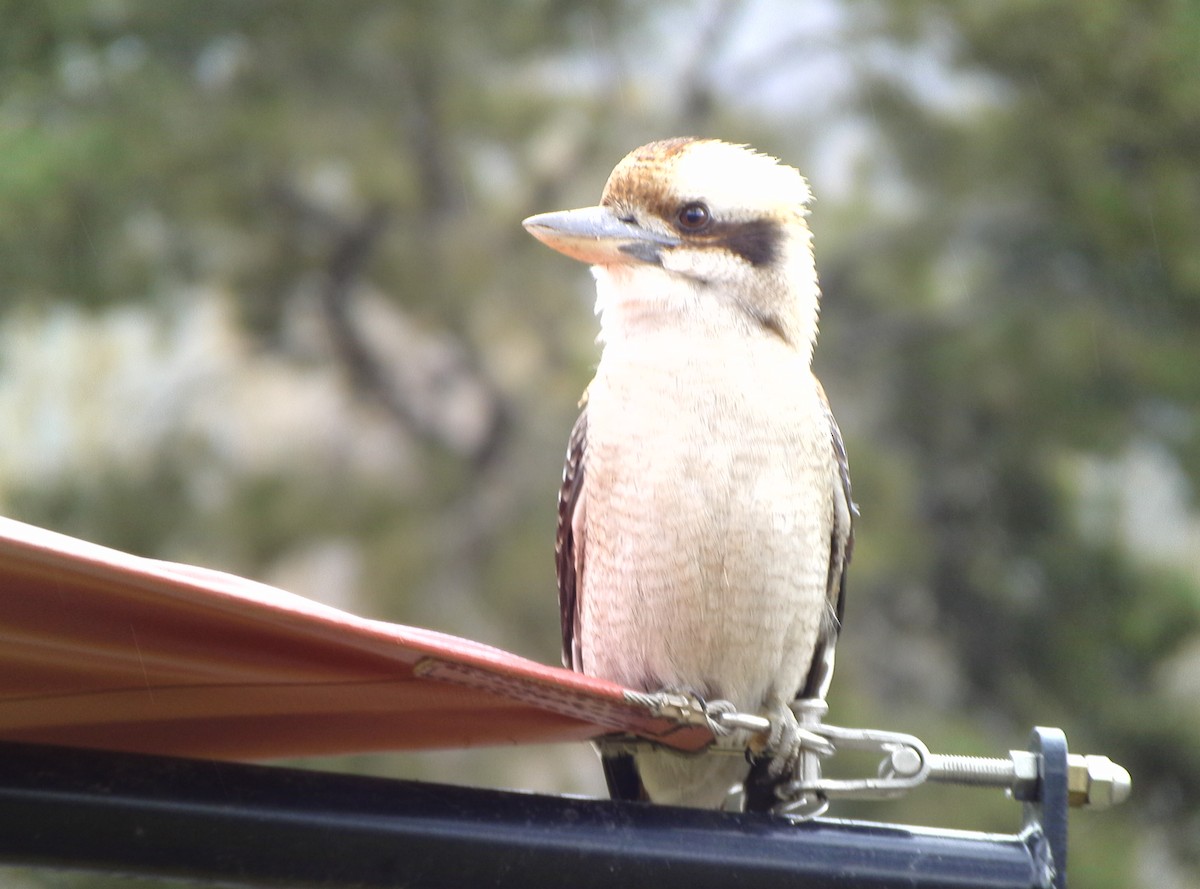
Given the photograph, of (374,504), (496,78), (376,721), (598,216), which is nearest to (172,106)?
(496,78)

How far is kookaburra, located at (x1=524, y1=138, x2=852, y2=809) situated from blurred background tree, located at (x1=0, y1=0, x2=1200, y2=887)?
118 inches

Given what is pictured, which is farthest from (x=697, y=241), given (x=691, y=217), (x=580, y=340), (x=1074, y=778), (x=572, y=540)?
(x=580, y=340)

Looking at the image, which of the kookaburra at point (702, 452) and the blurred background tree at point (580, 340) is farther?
the blurred background tree at point (580, 340)

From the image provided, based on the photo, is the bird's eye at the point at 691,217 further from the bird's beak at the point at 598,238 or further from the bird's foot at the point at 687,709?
the bird's foot at the point at 687,709

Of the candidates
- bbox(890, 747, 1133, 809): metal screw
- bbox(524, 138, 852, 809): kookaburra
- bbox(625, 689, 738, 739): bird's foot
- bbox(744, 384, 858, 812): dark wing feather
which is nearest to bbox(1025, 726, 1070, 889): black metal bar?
bbox(890, 747, 1133, 809): metal screw

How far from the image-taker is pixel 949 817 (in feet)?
15.6

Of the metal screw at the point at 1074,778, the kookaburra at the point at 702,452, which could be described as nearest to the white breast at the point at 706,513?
the kookaburra at the point at 702,452

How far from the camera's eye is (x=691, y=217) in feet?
5.66

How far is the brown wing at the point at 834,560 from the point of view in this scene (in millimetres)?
1824

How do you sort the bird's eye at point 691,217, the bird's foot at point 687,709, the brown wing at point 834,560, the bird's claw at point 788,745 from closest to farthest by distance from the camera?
the bird's foot at point 687,709 → the bird's claw at point 788,745 → the bird's eye at point 691,217 → the brown wing at point 834,560

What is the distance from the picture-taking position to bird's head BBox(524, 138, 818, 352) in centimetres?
167

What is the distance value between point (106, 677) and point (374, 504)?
14.5ft

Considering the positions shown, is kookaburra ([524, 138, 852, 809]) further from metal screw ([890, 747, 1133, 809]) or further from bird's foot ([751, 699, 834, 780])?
metal screw ([890, 747, 1133, 809])

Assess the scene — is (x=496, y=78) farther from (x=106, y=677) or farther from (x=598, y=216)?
(x=106, y=677)
